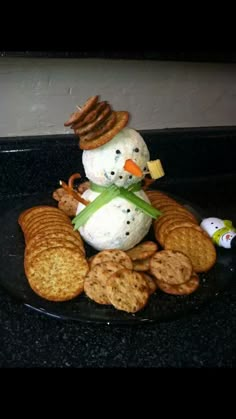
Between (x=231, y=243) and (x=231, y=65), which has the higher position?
(x=231, y=65)

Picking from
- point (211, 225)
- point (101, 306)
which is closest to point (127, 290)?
point (101, 306)

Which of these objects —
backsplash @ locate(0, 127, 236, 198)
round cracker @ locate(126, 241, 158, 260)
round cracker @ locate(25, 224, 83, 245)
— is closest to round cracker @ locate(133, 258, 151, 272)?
round cracker @ locate(126, 241, 158, 260)

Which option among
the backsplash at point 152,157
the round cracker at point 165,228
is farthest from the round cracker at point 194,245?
→ the backsplash at point 152,157

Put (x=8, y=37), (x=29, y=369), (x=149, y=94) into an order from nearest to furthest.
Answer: (x=29, y=369), (x=8, y=37), (x=149, y=94)

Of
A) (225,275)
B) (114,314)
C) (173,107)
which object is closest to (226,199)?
(173,107)

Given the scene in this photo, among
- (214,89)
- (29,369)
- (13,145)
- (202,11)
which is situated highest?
(202,11)

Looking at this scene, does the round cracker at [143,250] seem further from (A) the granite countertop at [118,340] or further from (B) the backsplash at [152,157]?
(B) the backsplash at [152,157]

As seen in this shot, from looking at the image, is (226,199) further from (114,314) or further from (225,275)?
(114,314)
